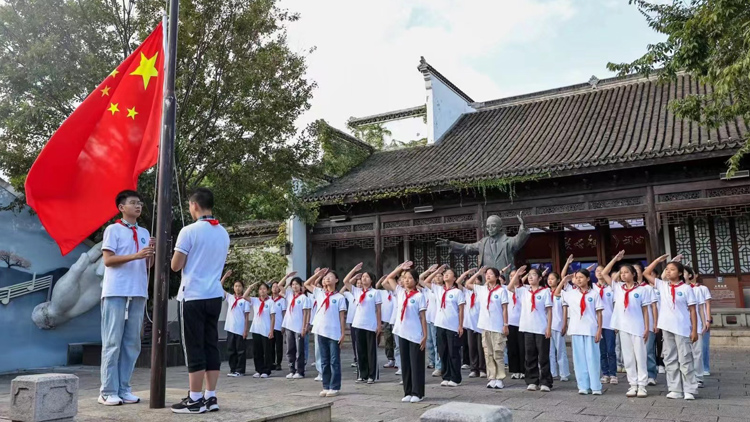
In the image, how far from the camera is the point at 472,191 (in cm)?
1329

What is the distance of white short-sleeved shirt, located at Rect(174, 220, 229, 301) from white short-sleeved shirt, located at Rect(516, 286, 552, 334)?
429 cm

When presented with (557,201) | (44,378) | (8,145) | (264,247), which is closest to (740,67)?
(557,201)

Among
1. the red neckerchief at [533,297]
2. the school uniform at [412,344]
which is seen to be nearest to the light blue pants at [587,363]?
the red neckerchief at [533,297]

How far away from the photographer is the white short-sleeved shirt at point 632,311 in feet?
21.5

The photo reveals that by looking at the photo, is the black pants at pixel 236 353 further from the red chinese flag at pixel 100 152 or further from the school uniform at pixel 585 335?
the school uniform at pixel 585 335

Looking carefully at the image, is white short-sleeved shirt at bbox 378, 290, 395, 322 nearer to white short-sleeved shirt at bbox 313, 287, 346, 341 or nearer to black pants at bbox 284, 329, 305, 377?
black pants at bbox 284, 329, 305, 377

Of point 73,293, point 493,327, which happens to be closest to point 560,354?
point 493,327

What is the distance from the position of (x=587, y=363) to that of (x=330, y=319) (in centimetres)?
311

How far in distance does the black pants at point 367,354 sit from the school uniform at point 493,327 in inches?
62.0

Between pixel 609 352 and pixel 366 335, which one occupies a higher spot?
pixel 366 335

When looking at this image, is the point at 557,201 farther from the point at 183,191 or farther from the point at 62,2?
the point at 62,2

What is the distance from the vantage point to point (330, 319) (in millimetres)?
6980

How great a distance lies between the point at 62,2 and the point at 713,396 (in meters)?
10.8

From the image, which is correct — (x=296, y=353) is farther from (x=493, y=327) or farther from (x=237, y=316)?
(x=493, y=327)
